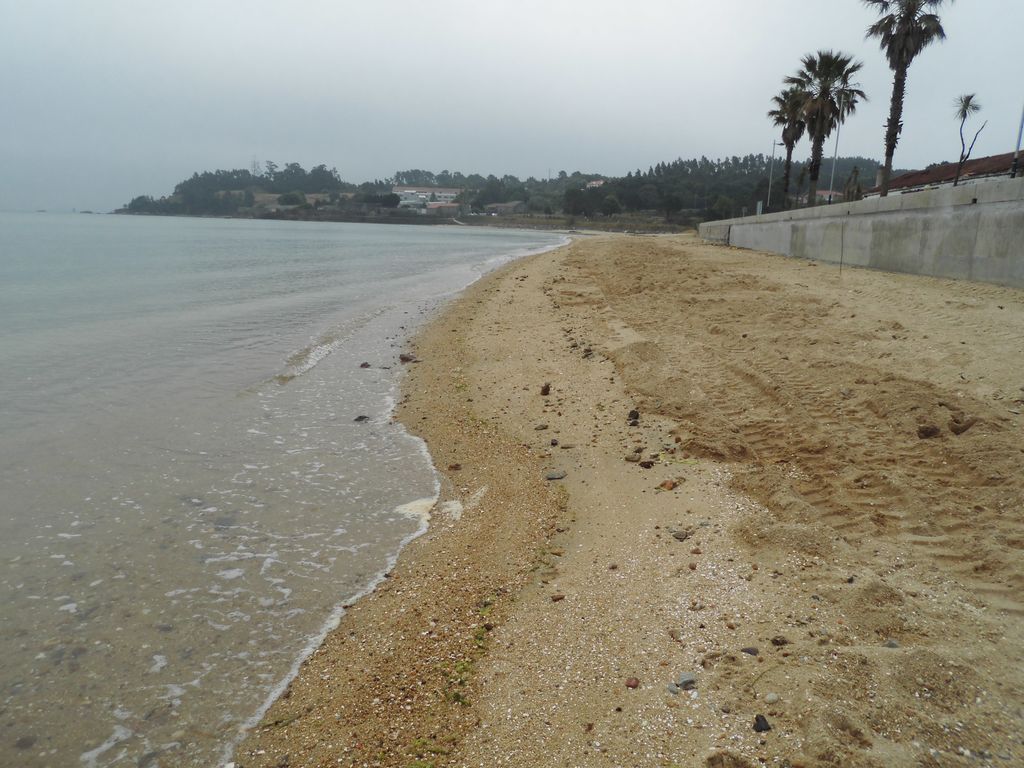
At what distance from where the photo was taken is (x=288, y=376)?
989 centimetres

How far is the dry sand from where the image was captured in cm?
249

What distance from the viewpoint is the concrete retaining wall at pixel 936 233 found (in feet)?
32.7

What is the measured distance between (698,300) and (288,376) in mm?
7708

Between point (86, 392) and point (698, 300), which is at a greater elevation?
point (698, 300)

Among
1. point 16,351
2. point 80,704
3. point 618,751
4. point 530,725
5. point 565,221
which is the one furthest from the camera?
point 565,221

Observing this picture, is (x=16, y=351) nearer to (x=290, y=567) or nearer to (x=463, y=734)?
(x=290, y=567)

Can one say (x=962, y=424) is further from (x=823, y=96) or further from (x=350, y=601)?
(x=823, y=96)

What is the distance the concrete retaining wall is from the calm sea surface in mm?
10169

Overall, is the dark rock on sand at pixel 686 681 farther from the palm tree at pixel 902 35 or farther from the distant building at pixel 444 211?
the distant building at pixel 444 211

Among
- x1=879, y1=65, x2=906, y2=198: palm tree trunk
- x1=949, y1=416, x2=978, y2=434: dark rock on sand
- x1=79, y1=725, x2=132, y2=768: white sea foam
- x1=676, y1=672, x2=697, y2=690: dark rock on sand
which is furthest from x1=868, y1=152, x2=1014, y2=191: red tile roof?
x1=79, y1=725, x2=132, y2=768: white sea foam

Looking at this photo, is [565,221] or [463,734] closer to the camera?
[463,734]

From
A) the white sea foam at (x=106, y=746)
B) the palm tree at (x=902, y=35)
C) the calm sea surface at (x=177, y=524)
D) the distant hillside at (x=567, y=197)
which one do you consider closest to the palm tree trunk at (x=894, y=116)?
the palm tree at (x=902, y=35)

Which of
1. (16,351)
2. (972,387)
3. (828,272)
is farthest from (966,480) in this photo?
(16,351)

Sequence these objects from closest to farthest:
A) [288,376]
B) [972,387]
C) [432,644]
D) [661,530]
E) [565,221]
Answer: [432,644]
[661,530]
[972,387]
[288,376]
[565,221]
